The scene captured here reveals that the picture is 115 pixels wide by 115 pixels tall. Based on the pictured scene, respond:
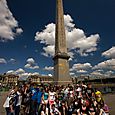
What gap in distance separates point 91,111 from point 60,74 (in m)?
20.3

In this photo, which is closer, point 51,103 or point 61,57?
point 51,103

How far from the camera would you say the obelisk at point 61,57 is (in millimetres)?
28984

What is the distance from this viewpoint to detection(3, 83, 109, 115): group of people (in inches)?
346

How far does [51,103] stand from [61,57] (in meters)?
19.5

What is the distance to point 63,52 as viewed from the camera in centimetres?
2986

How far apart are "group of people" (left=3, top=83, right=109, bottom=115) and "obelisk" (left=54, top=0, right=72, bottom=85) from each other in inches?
664

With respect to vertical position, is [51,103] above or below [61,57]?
below

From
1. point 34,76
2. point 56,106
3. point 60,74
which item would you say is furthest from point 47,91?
point 34,76

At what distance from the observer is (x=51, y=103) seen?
10.3m

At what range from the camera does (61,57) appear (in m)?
29.6

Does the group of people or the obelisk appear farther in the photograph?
the obelisk

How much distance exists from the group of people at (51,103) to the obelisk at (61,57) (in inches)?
664

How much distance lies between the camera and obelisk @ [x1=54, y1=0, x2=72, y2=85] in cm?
2898

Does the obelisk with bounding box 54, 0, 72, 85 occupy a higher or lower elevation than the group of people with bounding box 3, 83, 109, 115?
higher
